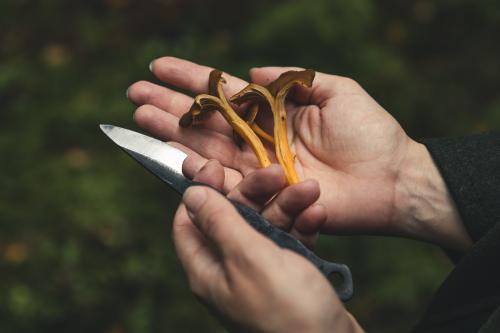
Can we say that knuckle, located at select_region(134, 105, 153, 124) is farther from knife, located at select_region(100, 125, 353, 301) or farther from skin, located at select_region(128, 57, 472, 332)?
knife, located at select_region(100, 125, 353, 301)

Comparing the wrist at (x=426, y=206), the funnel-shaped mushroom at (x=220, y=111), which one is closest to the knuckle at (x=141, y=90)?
the funnel-shaped mushroom at (x=220, y=111)

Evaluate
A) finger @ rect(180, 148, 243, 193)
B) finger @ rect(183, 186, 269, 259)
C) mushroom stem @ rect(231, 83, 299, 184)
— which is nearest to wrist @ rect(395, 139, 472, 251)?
mushroom stem @ rect(231, 83, 299, 184)

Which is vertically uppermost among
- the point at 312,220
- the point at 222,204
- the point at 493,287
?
the point at 222,204

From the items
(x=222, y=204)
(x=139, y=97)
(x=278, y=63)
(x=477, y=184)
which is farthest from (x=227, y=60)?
(x=222, y=204)

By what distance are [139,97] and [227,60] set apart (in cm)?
207

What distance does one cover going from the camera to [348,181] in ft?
9.54

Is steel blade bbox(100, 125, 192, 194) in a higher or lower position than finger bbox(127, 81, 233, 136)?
lower

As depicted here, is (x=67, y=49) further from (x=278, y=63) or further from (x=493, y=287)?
(x=493, y=287)

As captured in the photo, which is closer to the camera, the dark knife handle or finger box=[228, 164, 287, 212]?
the dark knife handle

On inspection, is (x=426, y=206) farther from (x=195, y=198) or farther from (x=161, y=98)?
(x=161, y=98)

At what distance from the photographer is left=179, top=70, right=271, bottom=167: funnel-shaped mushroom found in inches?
113

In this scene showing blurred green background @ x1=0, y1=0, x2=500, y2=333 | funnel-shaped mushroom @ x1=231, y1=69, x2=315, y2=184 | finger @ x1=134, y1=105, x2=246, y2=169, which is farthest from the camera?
blurred green background @ x1=0, y1=0, x2=500, y2=333

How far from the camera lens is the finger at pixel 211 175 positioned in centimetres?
246

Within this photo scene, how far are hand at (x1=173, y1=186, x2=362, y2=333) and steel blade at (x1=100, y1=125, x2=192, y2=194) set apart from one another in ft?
1.78
